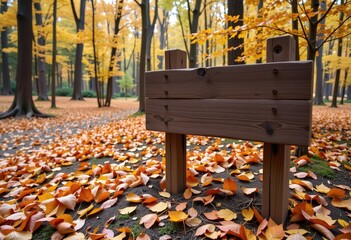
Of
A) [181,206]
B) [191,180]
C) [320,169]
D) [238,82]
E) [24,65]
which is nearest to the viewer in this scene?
[238,82]

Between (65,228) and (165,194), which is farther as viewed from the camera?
(165,194)

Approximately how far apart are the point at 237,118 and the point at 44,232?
1527mm

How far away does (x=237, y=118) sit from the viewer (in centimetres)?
139

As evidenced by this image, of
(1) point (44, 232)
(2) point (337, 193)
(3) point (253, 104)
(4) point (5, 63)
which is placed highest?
(4) point (5, 63)

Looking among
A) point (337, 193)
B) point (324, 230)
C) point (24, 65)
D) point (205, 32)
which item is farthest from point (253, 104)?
point (24, 65)

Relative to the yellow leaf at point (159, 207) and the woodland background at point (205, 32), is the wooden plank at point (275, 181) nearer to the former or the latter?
the yellow leaf at point (159, 207)

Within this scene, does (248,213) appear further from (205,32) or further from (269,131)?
(205,32)

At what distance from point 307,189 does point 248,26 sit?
2.00 meters

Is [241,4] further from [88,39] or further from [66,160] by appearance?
[88,39]

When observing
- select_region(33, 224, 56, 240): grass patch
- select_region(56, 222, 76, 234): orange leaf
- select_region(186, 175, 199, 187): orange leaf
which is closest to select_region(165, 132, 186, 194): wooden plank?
select_region(186, 175, 199, 187): orange leaf

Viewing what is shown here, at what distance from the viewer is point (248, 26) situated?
9.31 feet

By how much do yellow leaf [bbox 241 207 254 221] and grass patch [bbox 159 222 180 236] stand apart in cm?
44

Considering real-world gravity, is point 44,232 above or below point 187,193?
below

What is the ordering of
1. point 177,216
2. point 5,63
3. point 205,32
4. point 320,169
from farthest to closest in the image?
point 5,63
point 205,32
point 320,169
point 177,216
